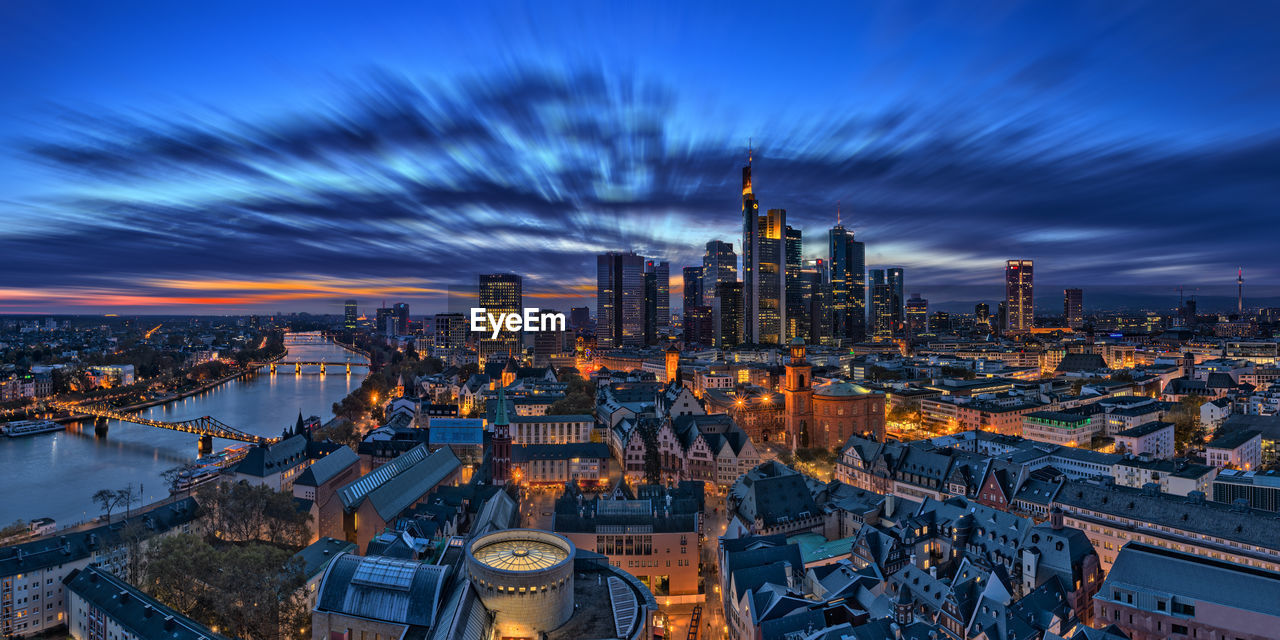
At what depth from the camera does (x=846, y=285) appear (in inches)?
6978

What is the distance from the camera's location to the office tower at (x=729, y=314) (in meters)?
146

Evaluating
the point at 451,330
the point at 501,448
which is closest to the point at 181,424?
the point at 501,448

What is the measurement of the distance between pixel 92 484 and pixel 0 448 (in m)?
24.2

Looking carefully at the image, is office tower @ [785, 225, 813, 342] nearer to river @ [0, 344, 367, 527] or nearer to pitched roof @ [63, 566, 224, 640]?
river @ [0, 344, 367, 527]

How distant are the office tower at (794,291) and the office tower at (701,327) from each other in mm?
22057

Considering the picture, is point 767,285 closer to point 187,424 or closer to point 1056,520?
point 187,424

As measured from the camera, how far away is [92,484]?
44.4m

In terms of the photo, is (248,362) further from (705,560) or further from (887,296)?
(887,296)

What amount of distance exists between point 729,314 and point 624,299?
34049mm

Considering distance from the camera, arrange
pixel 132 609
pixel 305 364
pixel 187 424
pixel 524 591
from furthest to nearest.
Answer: pixel 305 364, pixel 187 424, pixel 132 609, pixel 524 591

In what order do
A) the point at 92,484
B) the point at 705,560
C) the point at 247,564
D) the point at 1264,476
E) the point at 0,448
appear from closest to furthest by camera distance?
the point at 247,564, the point at 705,560, the point at 1264,476, the point at 92,484, the point at 0,448

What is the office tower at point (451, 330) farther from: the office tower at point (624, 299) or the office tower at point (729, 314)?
the office tower at point (729, 314)

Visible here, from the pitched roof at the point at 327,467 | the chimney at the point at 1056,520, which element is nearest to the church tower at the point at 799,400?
the chimney at the point at 1056,520

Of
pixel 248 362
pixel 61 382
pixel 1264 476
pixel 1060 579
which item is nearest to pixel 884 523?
pixel 1060 579
